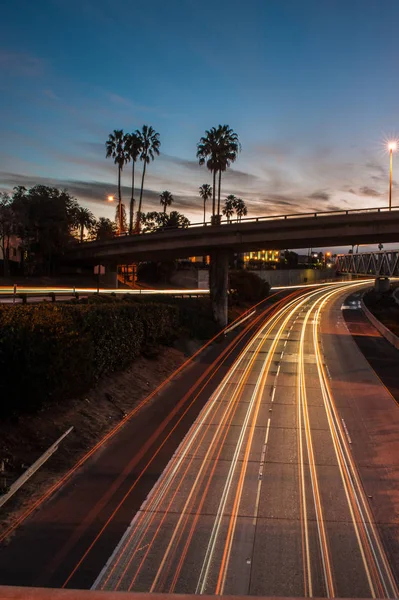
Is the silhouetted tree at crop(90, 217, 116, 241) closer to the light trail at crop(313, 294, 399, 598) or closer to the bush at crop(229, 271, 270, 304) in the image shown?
the bush at crop(229, 271, 270, 304)

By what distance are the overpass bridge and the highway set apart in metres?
18.1

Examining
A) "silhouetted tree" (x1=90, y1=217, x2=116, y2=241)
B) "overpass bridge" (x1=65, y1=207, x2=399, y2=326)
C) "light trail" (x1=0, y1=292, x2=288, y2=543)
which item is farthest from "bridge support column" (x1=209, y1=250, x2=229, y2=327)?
"silhouetted tree" (x1=90, y1=217, x2=116, y2=241)

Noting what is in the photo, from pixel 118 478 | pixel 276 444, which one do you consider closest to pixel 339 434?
pixel 276 444

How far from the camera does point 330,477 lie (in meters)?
14.6

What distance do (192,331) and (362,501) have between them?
2821cm

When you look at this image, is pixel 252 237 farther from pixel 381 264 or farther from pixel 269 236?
pixel 381 264

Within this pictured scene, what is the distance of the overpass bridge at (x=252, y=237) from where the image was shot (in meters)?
39.0

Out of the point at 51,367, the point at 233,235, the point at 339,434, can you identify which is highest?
the point at 233,235

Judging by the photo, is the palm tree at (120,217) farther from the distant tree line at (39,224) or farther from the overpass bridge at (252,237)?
the overpass bridge at (252,237)

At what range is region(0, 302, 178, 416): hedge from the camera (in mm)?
15953

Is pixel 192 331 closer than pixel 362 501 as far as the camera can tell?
No

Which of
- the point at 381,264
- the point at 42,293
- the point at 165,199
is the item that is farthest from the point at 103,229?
the point at 381,264

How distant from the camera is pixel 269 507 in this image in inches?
495

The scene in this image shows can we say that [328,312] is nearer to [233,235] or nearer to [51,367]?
[233,235]
